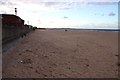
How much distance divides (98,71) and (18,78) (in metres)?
3.84

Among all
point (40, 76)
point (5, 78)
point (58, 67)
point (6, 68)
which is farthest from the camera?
point (58, 67)

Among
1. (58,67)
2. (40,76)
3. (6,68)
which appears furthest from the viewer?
(58,67)

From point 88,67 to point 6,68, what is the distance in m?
4.05

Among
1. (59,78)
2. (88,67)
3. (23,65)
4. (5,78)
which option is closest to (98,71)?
(88,67)

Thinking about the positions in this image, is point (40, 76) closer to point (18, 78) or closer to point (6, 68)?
point (18, 78)

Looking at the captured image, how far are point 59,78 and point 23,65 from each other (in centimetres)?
283

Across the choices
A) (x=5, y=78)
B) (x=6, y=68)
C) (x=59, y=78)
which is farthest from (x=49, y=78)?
(x=6, y=68)

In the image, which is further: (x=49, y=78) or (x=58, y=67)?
(x=58, y=67)

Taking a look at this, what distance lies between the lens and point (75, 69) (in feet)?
32.2

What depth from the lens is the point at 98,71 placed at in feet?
31.5

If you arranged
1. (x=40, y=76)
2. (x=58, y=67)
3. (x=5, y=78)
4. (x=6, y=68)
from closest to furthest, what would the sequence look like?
(x=5, y=78), (x=40, y=76), (x=6, y=68), (x=58, y=67)

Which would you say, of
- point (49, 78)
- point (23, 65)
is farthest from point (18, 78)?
point (23, 65)

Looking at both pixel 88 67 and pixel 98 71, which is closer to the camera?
pixel 98 71

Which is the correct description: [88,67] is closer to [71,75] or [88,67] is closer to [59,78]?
[71,75]
